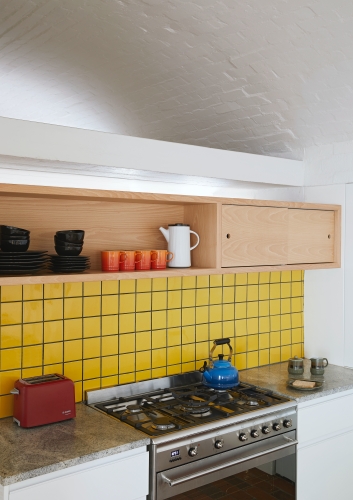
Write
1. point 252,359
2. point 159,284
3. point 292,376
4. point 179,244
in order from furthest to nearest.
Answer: point 252,359 < point 292,376 < point 159,284 < point 179,244

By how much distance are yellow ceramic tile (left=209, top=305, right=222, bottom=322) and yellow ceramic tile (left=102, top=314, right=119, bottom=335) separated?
2.26ft

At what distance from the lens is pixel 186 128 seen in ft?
11.6

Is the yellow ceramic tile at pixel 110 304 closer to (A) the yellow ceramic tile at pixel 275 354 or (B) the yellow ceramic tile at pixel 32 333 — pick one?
(B) the yellow ceramic tile at pixel 32 333

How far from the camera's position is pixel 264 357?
3.56 m

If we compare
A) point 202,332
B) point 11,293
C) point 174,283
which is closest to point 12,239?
point 11,293

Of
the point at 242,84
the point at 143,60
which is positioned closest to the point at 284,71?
the point at 242,84

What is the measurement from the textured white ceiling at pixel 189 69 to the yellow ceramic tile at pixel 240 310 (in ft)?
3.56

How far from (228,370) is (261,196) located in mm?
1512

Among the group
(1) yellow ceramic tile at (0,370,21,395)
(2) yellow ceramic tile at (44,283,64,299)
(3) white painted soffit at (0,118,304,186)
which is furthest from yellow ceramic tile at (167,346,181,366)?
(3) white painted soffit at (0,118,304,186)

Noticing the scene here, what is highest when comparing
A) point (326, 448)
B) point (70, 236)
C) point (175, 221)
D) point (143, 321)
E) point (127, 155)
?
point (127, 155)

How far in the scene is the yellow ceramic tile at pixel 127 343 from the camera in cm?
288

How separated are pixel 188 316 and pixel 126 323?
17.5 inches

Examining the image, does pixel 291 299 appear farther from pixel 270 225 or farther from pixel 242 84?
pixel 242 84

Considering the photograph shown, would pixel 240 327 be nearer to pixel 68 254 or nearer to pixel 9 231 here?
pixel 68 254
